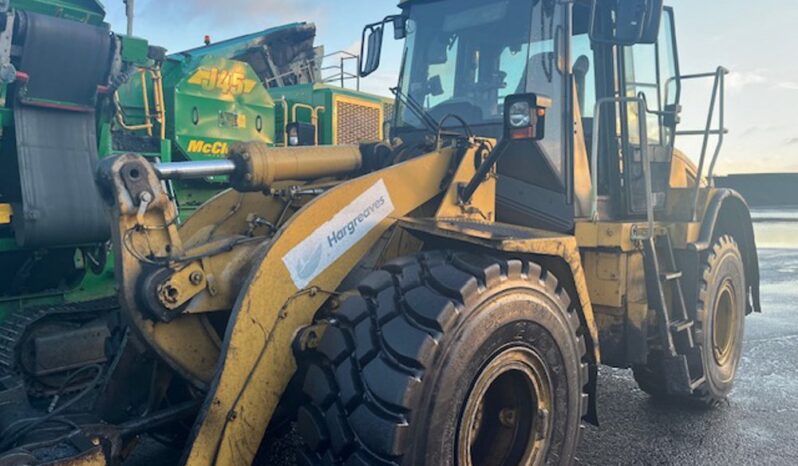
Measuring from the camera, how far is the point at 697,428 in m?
4.65

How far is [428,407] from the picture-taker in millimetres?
2561

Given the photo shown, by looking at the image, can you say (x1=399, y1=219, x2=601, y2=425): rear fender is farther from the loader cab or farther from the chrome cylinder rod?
the chrome cylinder rod

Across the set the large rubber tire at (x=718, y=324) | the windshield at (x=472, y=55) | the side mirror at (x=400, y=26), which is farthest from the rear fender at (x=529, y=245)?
the side mirror at (x=400, y=26)

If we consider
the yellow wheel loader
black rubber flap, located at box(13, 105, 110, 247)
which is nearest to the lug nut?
the yellow wheel loader

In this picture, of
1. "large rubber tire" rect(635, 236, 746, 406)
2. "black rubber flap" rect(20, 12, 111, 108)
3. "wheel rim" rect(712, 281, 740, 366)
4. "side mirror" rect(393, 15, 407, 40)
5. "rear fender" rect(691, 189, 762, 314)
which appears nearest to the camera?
"black rubber flap" rect(20, 12, 111, 108)

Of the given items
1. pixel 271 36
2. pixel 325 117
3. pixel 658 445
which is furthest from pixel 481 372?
pixel 271 36

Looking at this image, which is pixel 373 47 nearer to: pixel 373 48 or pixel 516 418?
pixel 373 48

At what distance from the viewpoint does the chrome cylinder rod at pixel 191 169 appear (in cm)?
297

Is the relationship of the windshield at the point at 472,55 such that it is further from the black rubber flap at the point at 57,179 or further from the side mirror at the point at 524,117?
the black rubber flap at the point at 57,179

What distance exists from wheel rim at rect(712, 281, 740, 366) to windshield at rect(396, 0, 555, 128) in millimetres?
2746

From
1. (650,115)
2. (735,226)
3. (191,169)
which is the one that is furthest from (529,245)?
(735,226)

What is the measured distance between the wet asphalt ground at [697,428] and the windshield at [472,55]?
7.33 ft

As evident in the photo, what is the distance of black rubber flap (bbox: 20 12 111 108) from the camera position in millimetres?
4297

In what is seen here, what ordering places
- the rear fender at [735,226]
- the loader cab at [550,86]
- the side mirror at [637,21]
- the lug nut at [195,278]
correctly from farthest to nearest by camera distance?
the rear fender at [735,226] < the loader cab at [550,86] < the side mirror at [637,21] < the lug nut at [195,278]
